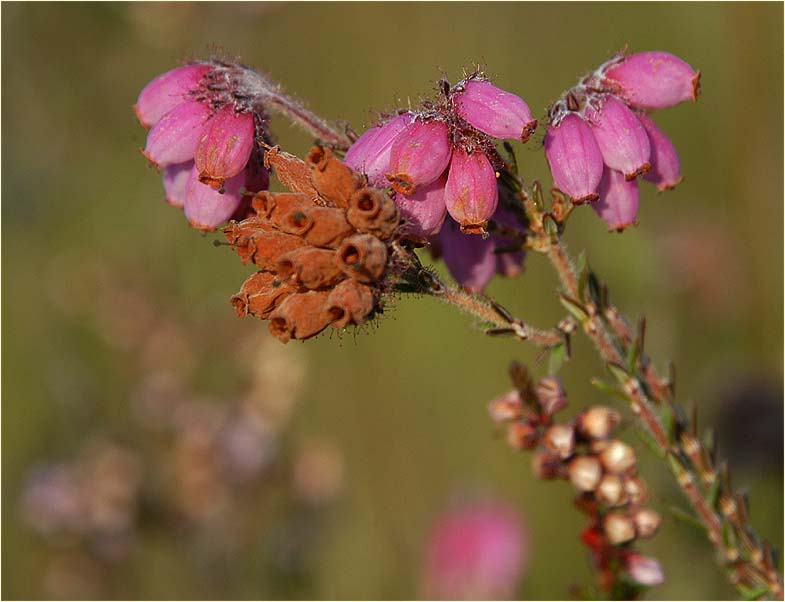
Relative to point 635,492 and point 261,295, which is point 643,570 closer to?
point 635,492

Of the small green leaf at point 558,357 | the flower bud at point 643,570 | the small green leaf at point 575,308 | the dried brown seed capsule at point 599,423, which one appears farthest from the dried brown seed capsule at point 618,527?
the small green leaf at point 575,308

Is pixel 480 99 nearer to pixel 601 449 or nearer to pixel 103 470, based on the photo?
pixel 601 449

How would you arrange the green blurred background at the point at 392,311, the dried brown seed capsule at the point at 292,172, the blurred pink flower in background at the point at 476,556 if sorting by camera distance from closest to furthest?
the dried brown seed capsule at the point at 292,172 < the blurred pink flower in background at the point at 476,556 < the green blurred background at the point at 392,311

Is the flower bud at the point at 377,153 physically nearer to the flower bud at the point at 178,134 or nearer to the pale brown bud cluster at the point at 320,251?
the pale brown bud cluster at the point at 320,251

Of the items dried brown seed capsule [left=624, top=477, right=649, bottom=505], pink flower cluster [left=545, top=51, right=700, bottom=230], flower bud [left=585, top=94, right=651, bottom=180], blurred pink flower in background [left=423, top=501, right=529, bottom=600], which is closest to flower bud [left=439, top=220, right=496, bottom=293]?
pink flower cluster [left=545, top=51, right=700, bottom=230]

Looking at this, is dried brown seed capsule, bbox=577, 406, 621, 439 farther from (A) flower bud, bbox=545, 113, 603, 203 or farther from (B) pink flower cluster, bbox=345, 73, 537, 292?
(B) pink flower cluster, bbox=345, 73, 537, 292

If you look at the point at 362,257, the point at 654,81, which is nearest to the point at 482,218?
the point at 362,257
